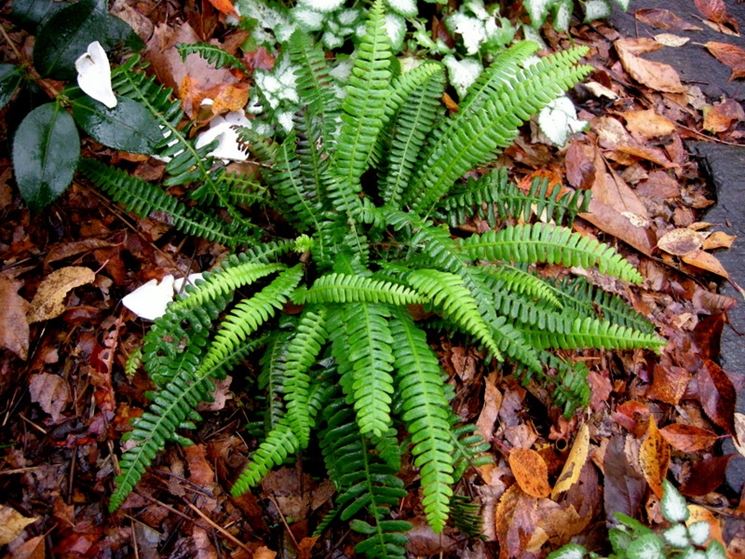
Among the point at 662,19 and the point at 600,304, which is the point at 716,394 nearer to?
the point at 600,304

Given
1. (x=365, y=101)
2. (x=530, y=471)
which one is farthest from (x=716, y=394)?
(x=365, y=101)

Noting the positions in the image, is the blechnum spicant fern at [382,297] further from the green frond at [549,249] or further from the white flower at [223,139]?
the white flower at [223,139]

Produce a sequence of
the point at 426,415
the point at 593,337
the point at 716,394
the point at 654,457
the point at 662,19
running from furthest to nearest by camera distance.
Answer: the point at 662,19
the point at 716,394
the point at 654,457
the point at 593,337
the point at 426,415

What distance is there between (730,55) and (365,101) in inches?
123

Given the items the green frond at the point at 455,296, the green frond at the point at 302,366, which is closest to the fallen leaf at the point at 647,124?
the green frond at the point at 455,296

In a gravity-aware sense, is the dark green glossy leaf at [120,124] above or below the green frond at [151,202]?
above

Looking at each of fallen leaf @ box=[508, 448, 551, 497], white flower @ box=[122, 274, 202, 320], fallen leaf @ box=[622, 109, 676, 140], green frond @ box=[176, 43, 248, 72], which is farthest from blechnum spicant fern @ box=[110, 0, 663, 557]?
fallen leaf @ box=[622, 109, 676, 140]

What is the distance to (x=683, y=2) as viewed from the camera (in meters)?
4.46

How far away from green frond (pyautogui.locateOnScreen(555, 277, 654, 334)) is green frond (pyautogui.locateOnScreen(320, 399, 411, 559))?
3.64 ft

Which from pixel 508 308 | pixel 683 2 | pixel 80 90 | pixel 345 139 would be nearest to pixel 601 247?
pixel 508 308

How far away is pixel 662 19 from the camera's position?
4.30 meters

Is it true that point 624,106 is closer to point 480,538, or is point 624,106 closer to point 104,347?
point 480,538

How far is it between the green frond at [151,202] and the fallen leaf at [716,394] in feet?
7.60

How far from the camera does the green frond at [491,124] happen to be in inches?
101
